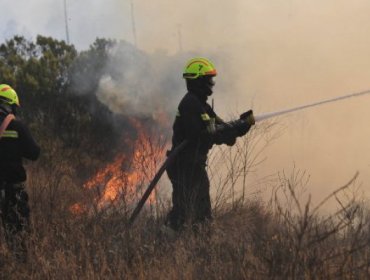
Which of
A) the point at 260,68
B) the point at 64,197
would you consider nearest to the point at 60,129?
the point at 260,68

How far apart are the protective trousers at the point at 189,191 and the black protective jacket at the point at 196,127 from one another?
0.09 m

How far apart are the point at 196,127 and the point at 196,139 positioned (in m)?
0.14

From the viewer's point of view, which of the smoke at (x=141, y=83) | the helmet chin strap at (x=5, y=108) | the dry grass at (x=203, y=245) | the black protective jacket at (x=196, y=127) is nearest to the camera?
the dry grass at (x=203, y=245)

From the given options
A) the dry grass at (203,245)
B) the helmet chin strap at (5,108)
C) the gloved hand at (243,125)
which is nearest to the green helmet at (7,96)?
the helmet chin strap at (5,108)

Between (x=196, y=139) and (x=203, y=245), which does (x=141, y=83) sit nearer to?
(x=196, y=139)

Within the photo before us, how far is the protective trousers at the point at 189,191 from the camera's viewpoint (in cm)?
545

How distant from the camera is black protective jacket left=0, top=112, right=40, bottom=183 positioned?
220 inches

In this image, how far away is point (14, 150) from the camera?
18.4 ft

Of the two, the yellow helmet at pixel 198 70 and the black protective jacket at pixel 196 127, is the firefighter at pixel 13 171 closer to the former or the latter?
the black protective jacket at pixel 196 127

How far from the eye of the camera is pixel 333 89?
11188mm

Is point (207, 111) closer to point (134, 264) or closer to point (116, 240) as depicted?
point (116, 240)

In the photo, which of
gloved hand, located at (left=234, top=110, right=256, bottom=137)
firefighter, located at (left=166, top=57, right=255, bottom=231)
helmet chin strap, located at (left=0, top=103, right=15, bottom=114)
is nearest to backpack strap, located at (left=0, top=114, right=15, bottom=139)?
helmet chin strap, located at (left=0, top=103, right=15, bottom=114)

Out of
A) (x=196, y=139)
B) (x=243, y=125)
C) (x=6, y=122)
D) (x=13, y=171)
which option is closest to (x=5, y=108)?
(x=6, y=122)

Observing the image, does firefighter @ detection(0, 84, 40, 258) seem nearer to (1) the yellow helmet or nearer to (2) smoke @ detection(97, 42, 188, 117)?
(1) the yellow helmet
